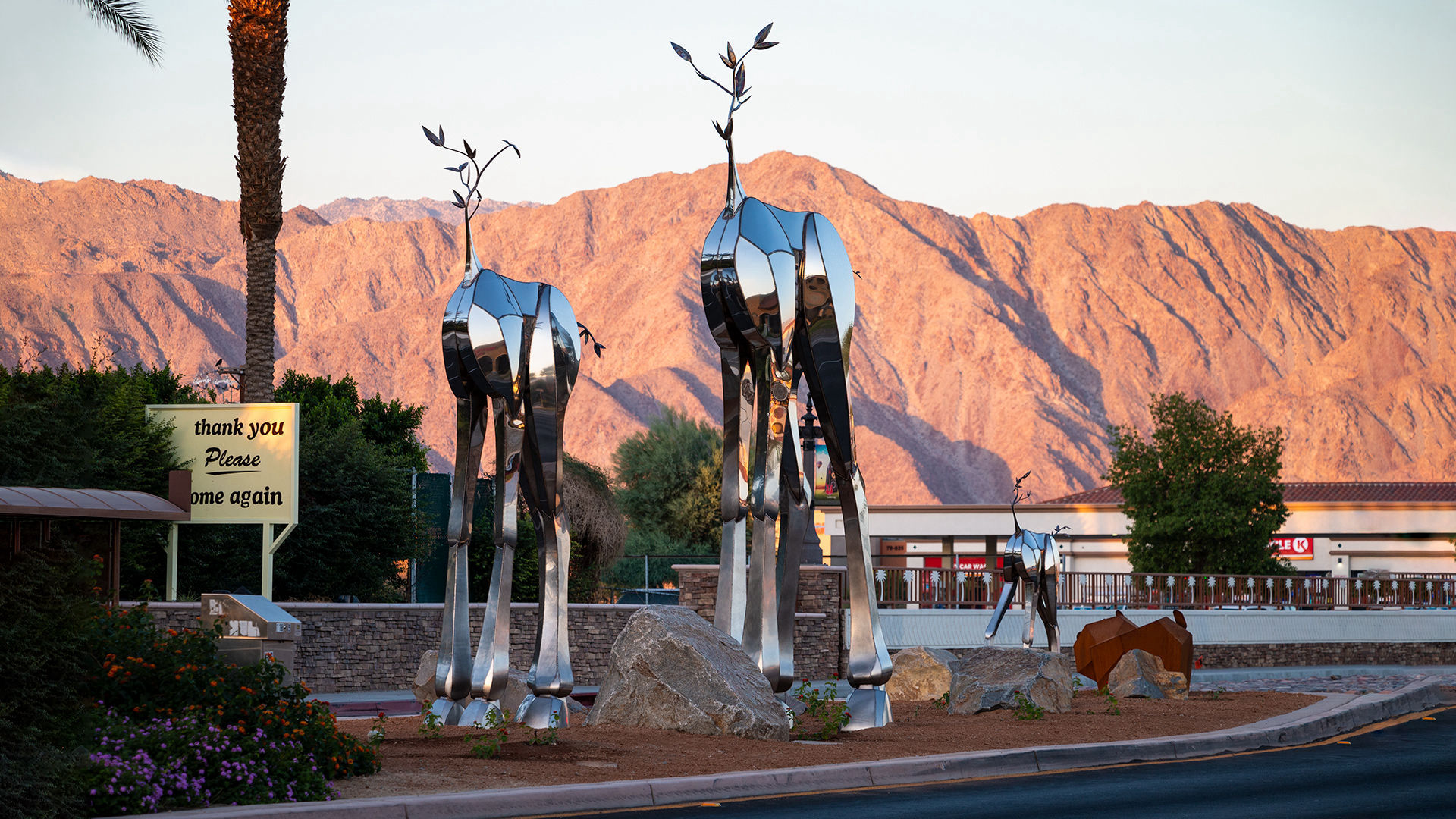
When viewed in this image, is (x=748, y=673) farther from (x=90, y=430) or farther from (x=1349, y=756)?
(x=90, y=430)

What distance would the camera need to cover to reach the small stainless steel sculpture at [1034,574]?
23.0 meters

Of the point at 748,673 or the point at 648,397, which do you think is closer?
the point at 748,673

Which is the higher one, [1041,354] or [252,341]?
[1041,354]

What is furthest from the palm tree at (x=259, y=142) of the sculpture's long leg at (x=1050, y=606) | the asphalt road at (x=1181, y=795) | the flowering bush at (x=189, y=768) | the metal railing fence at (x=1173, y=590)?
the asphalt road at (x=1181, y=795)

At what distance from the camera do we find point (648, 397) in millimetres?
138000

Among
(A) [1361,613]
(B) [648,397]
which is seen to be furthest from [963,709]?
(B) [648,397]

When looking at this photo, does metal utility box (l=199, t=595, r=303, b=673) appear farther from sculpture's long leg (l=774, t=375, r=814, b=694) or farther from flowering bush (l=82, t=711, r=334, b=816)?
sculpture's long leg (l=774, t=375, r=814, b=694)

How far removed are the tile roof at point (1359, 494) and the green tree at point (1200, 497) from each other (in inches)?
724

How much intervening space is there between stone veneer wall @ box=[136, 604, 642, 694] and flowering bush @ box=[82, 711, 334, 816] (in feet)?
33.6

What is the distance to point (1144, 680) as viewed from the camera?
20344 mm

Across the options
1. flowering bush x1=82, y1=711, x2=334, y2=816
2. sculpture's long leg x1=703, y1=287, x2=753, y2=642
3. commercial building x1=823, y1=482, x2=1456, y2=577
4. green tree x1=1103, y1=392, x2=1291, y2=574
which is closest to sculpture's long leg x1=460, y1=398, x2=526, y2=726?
sculpture's long leg x1=703, y1=287, x2=753, y2=642

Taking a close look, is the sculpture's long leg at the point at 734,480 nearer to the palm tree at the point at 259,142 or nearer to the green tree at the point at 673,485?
the palm tree at the point at 259,142

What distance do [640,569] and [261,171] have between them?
25616 mm

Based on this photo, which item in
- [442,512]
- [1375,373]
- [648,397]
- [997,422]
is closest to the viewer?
[442,512]
